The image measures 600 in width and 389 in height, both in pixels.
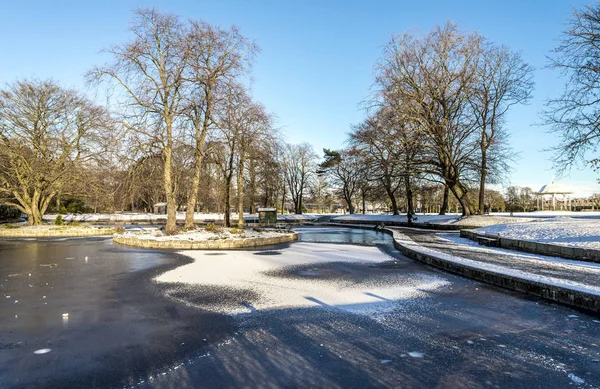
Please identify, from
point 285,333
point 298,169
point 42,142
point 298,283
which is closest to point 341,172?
point 298,169

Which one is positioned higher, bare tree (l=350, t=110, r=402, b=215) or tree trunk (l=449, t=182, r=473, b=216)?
bare tree (l=350, t=110, r=402, b=215)

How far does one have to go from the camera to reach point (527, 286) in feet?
24.1

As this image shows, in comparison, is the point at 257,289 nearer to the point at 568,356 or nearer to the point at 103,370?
the point at 103,370

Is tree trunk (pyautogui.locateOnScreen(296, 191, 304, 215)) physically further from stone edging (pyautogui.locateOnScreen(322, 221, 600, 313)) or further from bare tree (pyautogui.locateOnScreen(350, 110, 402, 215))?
stone edging (pyautogui.locateOnScreen(322, 221, 600, 313))

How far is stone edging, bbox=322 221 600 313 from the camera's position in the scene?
6152 millimetres

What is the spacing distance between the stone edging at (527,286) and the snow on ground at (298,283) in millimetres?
823

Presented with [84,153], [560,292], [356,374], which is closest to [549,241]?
[560,292]

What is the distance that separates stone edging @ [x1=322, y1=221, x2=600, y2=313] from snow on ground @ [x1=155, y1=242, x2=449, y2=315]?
82cm

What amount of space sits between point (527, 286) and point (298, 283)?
15.7ft

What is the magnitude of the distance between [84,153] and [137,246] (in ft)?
58.4

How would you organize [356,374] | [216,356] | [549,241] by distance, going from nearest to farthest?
[356,374] → [216,356] → [549,241]

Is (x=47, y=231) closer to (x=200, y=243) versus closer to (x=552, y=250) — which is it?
(x=200, y=243)

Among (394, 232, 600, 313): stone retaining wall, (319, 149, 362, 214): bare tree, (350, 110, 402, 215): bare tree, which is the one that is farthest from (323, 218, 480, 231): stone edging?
(394, 232, 600, 313): stone retaining wall

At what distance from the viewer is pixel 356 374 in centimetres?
367
